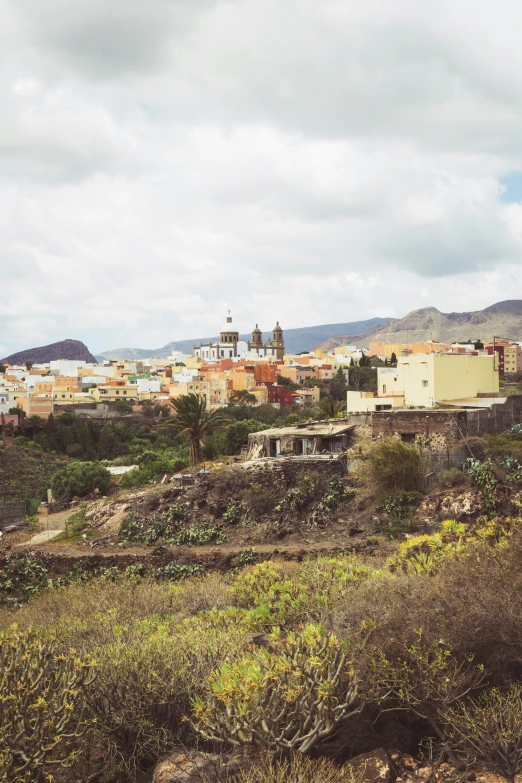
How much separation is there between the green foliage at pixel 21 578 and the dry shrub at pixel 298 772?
32.2ft

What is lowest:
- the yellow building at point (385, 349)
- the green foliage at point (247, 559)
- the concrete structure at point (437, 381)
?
the green foliage at point (247, 559)

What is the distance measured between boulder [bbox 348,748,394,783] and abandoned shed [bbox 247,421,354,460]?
39.7ft

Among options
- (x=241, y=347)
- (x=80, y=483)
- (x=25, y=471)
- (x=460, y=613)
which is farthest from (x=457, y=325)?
(x=460, y=613)

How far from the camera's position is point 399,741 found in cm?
620

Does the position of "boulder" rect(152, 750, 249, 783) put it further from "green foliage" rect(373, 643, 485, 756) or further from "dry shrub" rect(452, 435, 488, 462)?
"dry shrub" rect(452, 435, 488, 462)

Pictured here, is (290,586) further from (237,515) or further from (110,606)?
(237,515)

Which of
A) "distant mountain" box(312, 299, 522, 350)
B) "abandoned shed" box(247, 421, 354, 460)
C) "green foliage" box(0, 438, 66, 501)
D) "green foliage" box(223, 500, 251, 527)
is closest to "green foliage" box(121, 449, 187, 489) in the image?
"green foliage" box(0, 438, 66, 501)

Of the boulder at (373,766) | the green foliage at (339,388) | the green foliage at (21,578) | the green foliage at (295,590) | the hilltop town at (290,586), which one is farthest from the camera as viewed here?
the green foliage at (339,388)

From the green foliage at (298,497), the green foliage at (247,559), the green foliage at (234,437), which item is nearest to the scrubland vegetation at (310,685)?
the green foliage at (247,559)

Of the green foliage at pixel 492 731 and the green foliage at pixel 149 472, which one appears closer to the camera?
the green foliage at pixel 492 731

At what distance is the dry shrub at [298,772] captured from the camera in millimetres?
4992

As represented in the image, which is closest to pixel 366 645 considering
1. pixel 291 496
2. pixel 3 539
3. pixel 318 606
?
pixel 318 606

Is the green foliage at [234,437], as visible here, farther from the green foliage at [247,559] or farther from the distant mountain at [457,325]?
the distant mountain at [457,325]

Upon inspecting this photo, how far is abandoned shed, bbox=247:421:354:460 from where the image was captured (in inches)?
717
